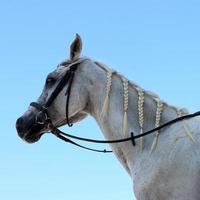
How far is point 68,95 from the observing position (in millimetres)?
7168

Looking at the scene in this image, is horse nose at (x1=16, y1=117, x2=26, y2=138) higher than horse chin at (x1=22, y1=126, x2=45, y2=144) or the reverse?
higher

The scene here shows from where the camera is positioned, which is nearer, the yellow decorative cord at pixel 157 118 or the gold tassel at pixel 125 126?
the yellow decorative cord at pixel 157 118

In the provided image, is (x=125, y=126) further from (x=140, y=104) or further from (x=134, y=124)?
(x=140, y=104)

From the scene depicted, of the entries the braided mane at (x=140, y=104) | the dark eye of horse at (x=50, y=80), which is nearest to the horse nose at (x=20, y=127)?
the dark eye of horse at (x=50, y=80)

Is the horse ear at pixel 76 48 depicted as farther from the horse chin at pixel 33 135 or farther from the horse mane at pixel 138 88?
the horse chin at pixel 33 135

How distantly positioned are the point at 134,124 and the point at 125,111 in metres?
0.21

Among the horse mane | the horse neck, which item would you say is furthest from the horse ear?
the horse neck

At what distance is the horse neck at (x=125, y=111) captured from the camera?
6559mm

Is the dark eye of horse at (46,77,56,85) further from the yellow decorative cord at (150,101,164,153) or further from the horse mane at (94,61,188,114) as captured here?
the yellow decorative cord at (150,101,164,153)

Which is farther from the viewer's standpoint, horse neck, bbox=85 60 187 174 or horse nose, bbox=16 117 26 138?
horse nose, bbox=16 117 26 138

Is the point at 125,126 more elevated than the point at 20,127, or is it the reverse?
the point at 20,127

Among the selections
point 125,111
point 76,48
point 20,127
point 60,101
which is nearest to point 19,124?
point 20,127

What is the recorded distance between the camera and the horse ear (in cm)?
746

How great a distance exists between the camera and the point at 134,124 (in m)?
6.66
